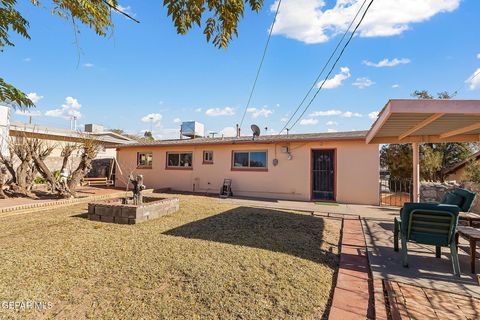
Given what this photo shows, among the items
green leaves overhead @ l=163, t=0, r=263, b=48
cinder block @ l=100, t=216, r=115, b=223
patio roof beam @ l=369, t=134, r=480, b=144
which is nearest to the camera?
green leaves overhead @ l=163, t=0, r=263, b=48

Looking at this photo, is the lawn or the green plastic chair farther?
the green plastic chair

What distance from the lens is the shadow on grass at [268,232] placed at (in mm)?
4230

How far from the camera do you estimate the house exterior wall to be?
9.61 meters

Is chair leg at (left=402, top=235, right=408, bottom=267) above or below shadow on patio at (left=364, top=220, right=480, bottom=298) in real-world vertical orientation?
above

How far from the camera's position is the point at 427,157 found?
14102 mm

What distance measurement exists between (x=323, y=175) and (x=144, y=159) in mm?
10914

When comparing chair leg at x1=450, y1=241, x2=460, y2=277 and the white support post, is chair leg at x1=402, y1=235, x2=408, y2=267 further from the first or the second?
the white support post

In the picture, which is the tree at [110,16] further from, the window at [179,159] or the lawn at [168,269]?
the window at [179,159]

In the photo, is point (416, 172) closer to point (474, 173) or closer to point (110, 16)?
point (474, 173)

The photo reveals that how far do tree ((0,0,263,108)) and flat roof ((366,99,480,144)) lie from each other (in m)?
3.02

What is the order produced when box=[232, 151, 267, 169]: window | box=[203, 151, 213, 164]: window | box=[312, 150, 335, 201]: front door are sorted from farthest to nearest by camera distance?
1. box=[203, 151, 213, 164]: window
2. box=[232, 151, 267, 169]: window
3. box=[312, 150, 335, 201]: front door

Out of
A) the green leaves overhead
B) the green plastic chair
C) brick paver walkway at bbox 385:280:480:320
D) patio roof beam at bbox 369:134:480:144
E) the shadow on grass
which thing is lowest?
brick paver walkway at bbox 385:280:480:320

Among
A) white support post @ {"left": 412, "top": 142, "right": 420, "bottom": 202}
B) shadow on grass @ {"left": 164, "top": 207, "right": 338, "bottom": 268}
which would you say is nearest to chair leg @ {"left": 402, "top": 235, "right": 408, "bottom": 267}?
shadow on grass @ {"left": 164, "top": 207, "right": 338, "bottom": 268}

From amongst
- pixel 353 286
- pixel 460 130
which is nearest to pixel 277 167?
pixel 460 130
